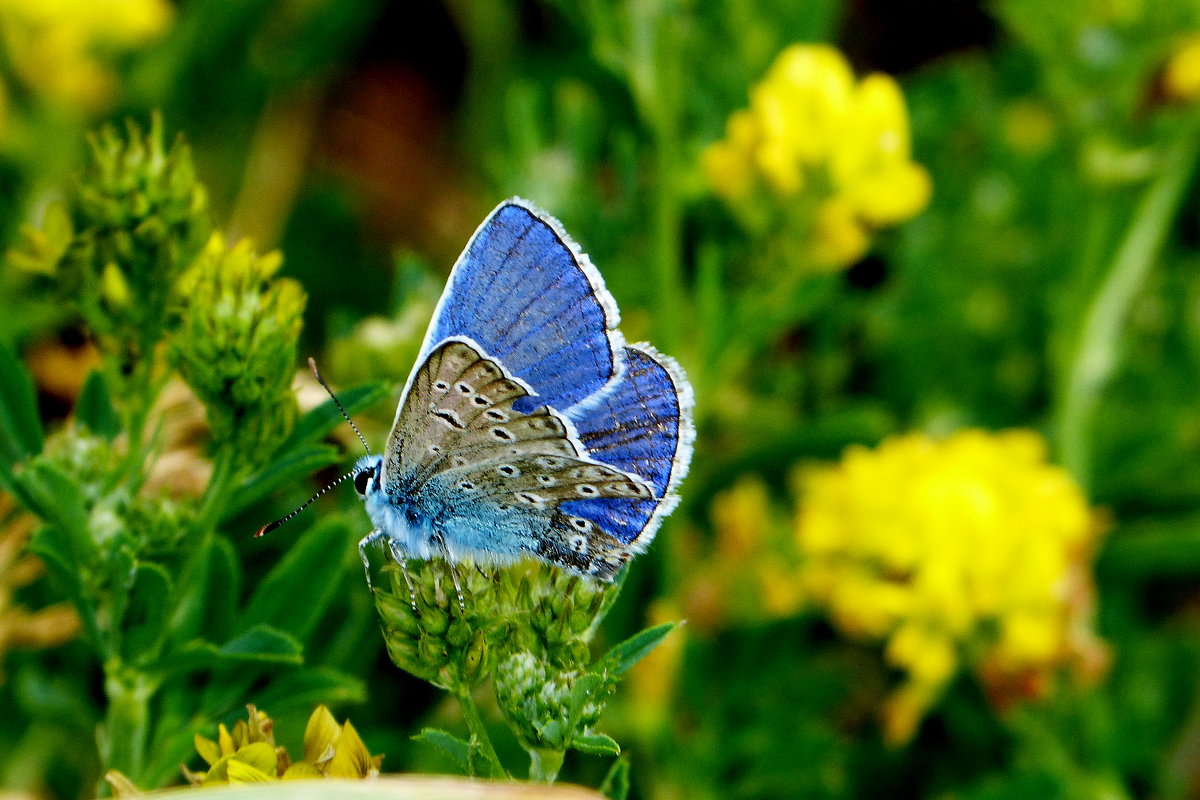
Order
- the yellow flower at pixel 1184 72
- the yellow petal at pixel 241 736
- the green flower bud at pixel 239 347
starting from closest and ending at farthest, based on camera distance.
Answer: the yellow petal at pixel 241 736 → the green flower bud at pixel 239 347 → the yellow flower at pixel 1184 72

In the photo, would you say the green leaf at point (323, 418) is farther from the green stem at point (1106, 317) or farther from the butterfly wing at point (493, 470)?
the green stem at point (1106, 317)

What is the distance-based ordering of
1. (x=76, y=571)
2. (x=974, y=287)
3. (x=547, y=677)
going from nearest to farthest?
(x=547, y=677), (x=76, y=571), (x=974, y=287)

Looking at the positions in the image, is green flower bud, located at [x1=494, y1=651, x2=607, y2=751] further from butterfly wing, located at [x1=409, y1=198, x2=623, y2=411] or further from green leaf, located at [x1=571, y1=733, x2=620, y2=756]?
butterfly wing, located at [x1=409, y1=198, x2=623, y2=411]

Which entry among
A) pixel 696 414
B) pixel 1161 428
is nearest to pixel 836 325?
pixel 696 414

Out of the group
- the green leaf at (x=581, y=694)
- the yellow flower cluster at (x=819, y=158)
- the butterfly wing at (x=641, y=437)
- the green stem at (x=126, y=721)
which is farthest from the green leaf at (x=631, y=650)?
the yellow flower cluster at (x=819, y=158)

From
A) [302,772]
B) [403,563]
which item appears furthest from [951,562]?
[302,772]

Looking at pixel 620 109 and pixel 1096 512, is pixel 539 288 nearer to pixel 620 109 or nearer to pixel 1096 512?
pixel 620 109
